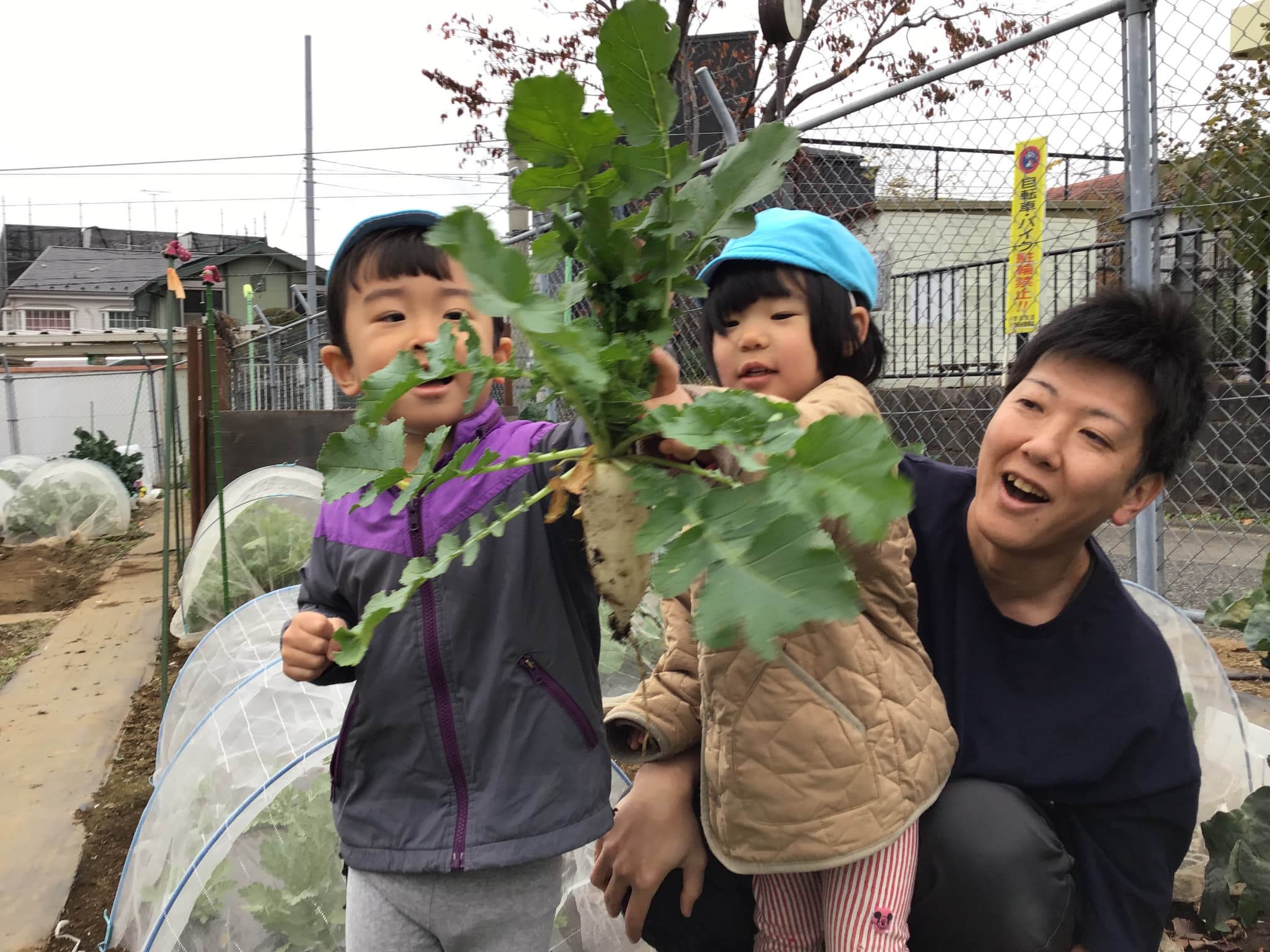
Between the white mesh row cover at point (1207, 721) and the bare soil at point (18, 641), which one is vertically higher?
the white mesh row cover at point (1207, 721)

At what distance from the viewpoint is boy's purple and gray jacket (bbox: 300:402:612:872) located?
119 centimetres

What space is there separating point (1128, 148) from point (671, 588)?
2.34 meters

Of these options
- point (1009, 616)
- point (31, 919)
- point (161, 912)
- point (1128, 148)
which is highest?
point (1128, 148)

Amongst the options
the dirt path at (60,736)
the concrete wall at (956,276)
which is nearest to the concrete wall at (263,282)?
the dirt path at (60,736)

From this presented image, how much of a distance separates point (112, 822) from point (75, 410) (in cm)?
1478

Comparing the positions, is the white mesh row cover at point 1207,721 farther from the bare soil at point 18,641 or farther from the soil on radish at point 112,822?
the bare soil at point 18,641

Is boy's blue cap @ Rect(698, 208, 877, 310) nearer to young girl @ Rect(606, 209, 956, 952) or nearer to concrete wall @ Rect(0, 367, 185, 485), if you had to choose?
young girl @ Rect(606, 209, 956, 952)

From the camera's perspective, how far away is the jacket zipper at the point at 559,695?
1.22 m

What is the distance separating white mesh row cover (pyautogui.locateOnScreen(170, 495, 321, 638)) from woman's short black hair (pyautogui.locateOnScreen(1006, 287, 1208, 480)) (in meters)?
3.28

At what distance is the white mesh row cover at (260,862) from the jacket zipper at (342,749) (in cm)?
31

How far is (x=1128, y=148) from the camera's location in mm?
2379

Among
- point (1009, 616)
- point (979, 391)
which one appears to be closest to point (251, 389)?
point (979, 391)

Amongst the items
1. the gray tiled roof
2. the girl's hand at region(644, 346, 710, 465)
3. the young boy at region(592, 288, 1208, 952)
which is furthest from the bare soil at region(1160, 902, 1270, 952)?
the gray tiled roof

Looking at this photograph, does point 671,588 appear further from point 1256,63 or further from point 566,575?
point 1256,63
